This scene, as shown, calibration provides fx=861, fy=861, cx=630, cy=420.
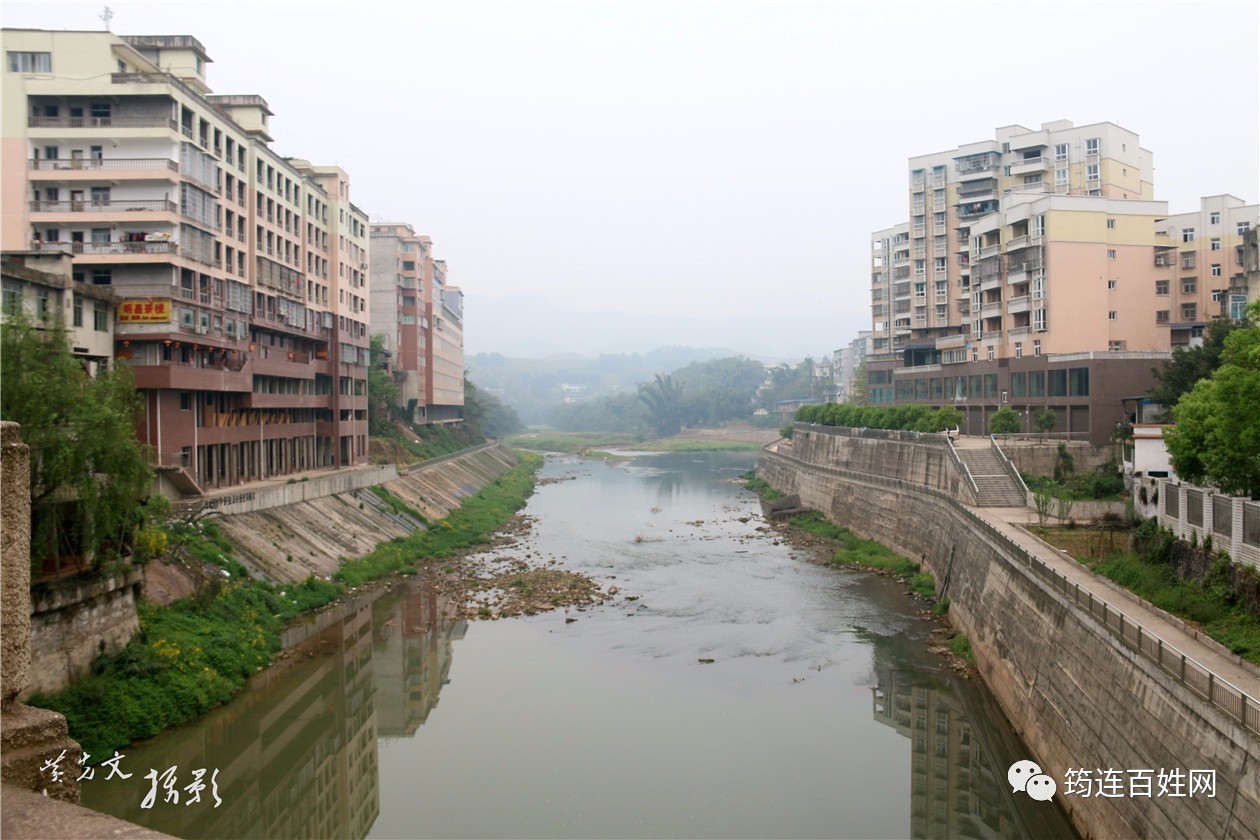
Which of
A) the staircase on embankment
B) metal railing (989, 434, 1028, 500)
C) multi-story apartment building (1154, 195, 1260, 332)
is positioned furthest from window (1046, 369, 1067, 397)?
multi-story apartment building (1154, 195, 1260, 332)

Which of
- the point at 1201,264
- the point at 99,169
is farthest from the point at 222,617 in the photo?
the point at 1201,264

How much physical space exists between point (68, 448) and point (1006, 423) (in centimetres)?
3685

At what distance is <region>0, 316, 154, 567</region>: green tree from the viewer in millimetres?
17531

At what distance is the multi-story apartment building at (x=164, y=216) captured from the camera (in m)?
31.8

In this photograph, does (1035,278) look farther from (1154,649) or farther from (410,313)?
(410,313)

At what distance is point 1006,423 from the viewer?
40.2 meters

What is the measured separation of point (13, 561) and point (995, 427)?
3905 cm

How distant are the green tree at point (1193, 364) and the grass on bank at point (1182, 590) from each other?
38.7 ft

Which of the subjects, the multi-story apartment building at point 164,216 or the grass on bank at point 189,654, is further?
the multi-story apartment building at point 164,216

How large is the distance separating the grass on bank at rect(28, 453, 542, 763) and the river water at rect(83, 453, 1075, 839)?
23.9 inches

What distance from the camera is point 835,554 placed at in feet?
134

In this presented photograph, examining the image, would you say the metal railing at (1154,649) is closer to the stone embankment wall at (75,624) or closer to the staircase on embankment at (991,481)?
the staircase on embankment at (991,481)

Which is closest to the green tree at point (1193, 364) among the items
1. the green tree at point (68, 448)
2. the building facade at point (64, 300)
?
the green tree at point (68, 448)

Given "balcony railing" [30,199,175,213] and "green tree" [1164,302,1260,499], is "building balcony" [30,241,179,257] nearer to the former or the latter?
"balcony railing" [30,199,175,213]
